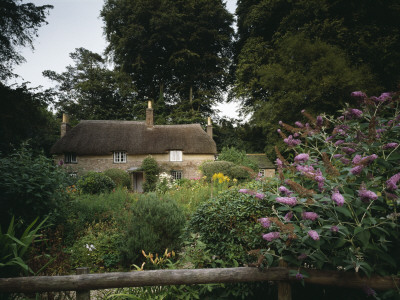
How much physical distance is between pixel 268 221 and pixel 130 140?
19.7 m

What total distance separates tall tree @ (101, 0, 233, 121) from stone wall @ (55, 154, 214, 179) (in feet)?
23.3

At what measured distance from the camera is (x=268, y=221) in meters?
1.93

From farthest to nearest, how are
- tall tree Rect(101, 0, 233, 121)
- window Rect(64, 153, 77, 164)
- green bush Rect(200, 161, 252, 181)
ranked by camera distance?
tall tree Rect(101, 0, 233, 121)
window Rect(64, 153, 77, 164)
green bush Rect(200, 161, 252, 181)

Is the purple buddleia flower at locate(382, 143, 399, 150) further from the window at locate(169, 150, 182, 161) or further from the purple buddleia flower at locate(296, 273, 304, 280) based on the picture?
the window at locate(169, 150, 182, 161)

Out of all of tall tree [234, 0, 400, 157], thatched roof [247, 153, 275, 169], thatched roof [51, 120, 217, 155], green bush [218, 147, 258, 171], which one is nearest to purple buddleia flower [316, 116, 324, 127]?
tall tree [234, 0, 400, 157]

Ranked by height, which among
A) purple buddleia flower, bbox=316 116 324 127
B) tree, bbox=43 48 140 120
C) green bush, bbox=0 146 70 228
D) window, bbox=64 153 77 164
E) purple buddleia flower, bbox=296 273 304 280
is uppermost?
tree, bbox=43 48 140 120

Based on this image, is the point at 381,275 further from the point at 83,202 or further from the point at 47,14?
the point at 47,14

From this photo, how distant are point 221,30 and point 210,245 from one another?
30.7 meters

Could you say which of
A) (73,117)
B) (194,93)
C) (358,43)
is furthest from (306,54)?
(73,117)

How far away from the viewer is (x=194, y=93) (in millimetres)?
28156

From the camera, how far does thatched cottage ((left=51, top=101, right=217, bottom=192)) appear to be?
19.5m

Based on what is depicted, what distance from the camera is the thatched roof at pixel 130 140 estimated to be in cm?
1946

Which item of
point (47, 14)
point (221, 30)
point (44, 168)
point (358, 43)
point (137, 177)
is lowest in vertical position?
point (137, 177)

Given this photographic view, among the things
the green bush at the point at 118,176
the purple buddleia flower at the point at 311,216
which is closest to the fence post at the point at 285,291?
the purple buddleia flower at the point at 311,216
